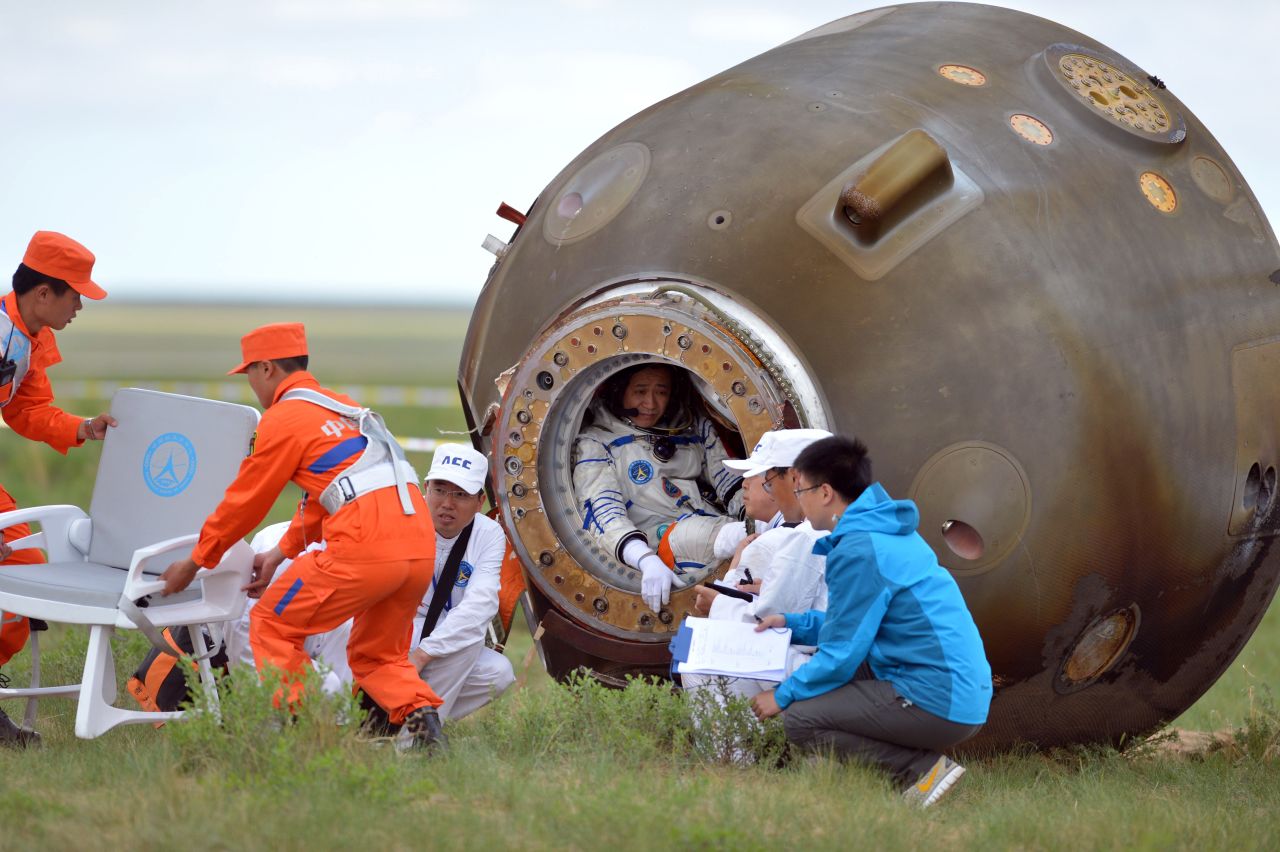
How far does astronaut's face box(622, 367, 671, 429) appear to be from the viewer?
6.53 meters

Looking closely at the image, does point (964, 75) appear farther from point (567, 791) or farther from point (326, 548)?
point (567, 791)

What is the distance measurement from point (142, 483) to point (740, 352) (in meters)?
2.68

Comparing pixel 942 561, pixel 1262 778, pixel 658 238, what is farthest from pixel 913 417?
pixel 1262 778

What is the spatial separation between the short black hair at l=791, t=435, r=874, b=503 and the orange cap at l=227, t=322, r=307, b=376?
1.97 metres

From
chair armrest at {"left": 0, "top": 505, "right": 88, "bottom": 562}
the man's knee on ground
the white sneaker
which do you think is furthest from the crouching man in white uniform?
the white sneaker

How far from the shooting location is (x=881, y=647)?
17.2 feet

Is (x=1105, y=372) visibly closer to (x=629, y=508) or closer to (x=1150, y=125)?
(x=1150, y=125)

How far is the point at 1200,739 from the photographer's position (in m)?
7.35

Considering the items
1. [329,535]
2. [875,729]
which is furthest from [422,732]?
[875,729]

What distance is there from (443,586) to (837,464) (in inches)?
80.6

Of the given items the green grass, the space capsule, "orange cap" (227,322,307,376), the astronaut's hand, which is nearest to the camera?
the green grass

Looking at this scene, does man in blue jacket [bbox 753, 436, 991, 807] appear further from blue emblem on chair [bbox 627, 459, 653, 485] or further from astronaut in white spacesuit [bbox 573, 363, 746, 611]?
blue emblem on chair [bbox 627, 459, 653, 485]

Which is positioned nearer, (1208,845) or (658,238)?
(1208,845)

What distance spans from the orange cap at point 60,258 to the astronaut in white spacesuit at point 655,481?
2.24 meters
